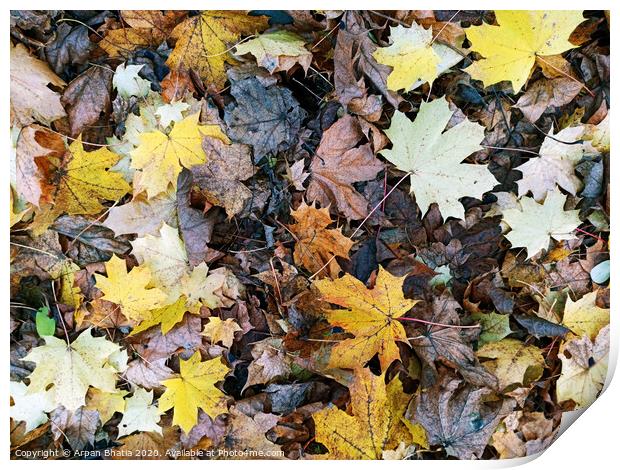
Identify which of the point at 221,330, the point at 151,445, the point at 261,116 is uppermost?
the point at 261,116

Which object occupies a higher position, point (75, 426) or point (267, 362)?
point (267, 362)

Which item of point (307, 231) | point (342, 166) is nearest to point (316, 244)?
point (307, 231)

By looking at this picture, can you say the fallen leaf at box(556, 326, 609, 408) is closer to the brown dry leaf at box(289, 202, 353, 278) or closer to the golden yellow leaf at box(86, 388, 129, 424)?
the brown dry leaf at box(289, 202, 353, 278)

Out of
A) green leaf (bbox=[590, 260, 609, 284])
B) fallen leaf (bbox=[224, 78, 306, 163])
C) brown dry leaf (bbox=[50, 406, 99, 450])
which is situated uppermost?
fallen leaf (bbox=[224, 78, 306, 163])

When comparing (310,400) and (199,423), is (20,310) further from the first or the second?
(310,400)

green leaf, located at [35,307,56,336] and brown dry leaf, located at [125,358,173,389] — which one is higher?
green leaf, located at [35,307,56,336]

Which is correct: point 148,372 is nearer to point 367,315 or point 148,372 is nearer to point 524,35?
point 367,315

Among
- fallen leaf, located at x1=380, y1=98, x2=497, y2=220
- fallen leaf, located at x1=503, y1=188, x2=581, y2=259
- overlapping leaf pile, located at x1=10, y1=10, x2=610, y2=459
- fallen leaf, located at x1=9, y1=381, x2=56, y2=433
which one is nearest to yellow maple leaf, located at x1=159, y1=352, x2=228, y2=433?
overlapping leaf pile, located at x1=10, y1=10, x2=610, y2=459
